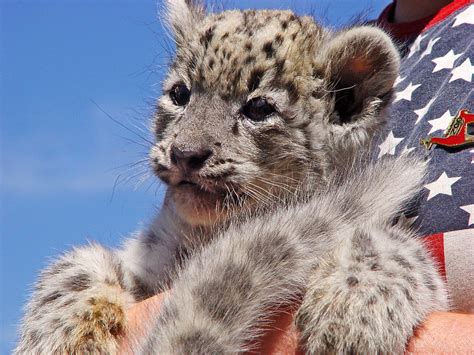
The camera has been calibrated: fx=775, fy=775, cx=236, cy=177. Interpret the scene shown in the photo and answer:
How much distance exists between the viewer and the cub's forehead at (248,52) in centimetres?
446

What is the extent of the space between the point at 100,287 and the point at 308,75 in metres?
1.72

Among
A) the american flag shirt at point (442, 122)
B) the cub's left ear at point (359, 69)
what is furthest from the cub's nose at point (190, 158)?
the american flag shirt at point (442, 122)

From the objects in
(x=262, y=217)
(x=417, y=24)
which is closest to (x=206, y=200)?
(x=262, y=217)

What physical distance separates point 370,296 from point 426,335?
0.31 metres

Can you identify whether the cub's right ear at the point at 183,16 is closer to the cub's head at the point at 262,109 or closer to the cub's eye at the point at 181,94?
the cub's head at the point at 262,109

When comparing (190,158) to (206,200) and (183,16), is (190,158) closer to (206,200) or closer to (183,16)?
(206,200)

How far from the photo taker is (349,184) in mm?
4000

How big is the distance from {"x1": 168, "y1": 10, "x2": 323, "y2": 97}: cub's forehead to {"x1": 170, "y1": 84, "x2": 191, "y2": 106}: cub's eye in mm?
52

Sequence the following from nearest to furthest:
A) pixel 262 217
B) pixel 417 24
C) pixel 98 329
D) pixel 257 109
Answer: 1. pixel 262 217
2. pixel 98 329
3. pixel 257 109
4. pixel 417 24

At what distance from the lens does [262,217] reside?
12.8 ft

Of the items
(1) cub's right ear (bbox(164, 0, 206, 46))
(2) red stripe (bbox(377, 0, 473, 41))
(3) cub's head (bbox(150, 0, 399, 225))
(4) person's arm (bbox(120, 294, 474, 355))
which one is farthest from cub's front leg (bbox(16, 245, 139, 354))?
(2) red stripe (bbox(377, 0, 473, 41))

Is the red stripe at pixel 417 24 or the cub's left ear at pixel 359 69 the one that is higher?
the red stripe at pixel 417 24

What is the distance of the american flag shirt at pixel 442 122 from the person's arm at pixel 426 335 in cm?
35

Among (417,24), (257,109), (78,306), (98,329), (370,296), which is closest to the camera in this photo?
(370,296)
